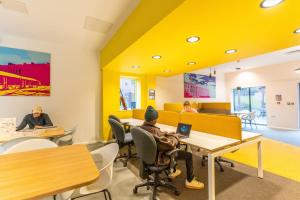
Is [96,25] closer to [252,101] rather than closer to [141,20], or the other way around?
[141,20]

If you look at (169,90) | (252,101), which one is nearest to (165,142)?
(169,90)

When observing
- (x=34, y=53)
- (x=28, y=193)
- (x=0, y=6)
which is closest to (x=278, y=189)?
(x=28, y=193)

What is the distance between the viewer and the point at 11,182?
0.93 meters

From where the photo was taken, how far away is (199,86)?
763 cm

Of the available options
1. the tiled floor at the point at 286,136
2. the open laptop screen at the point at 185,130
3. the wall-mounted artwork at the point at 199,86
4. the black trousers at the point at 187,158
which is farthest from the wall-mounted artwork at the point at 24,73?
the tiled floor at the point at 286,136

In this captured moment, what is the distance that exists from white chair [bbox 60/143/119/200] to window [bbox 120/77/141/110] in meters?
3.64

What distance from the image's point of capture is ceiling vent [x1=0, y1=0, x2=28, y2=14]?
2.47m

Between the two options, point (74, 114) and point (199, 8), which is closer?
point (199, 8)

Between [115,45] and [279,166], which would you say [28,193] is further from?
[279,166]

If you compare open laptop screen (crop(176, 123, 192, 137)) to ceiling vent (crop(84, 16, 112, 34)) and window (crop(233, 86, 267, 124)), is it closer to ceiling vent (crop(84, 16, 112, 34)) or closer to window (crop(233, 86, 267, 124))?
ceiling vent (crop(84, 16, 112, 34))

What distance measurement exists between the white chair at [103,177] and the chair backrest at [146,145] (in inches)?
14.3

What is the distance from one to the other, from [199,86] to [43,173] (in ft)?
24.4

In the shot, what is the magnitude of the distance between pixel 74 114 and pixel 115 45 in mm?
2368

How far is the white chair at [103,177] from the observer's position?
4.45 feet
